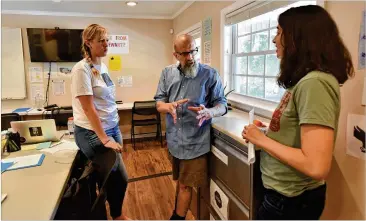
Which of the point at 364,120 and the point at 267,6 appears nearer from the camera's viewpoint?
the point at 364,120

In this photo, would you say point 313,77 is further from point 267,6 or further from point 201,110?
point 267,6

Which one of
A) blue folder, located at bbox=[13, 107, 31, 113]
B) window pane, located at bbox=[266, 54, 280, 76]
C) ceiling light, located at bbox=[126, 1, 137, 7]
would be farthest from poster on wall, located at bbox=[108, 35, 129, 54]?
window pane, located at bbox=[266, 54, 280, 76]

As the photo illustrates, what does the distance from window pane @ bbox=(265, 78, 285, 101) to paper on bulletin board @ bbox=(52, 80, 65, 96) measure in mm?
3634

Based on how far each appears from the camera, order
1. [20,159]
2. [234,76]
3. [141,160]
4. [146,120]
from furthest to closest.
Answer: [146,120]
[141,160]
[234,76]
[20,159]

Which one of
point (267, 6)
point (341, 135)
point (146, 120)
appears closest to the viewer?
point (341, 135)

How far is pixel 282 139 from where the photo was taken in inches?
37.8

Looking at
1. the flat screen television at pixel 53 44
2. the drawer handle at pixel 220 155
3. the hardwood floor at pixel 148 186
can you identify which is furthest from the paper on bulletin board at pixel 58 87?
the drawer handle at pixel 220 155

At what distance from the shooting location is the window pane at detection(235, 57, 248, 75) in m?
2.62

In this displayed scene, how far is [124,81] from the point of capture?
4762 millimetres

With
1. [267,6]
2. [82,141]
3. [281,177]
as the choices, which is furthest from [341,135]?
[82,141]

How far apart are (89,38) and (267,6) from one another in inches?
53.4

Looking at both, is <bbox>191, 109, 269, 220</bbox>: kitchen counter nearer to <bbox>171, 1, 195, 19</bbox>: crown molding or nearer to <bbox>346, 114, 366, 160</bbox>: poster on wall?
<bbox>346, 114, 366, 160</bbox>: poster on wall

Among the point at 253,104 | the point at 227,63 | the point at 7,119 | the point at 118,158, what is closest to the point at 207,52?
the point at 227,63

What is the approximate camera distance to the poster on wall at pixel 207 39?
3070 mm
